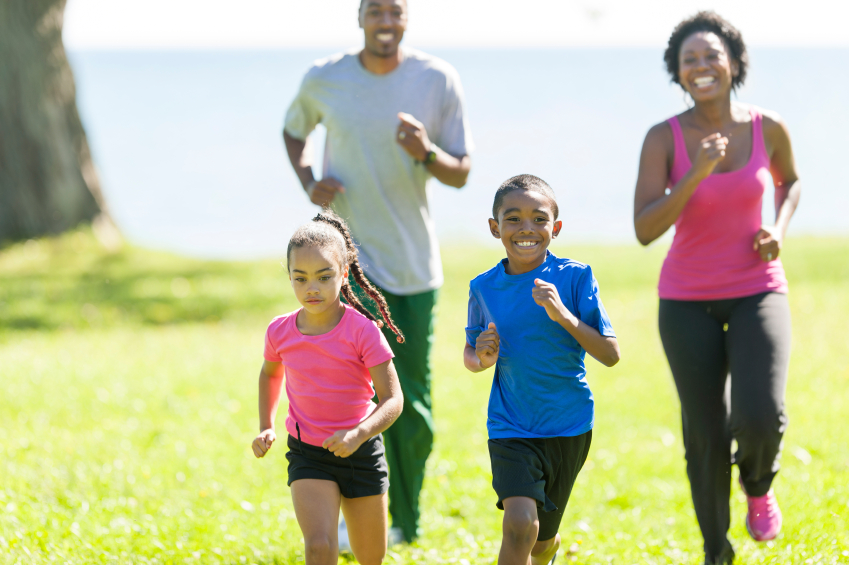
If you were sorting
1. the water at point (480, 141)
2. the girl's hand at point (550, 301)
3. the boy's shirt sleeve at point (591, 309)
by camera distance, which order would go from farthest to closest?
the water at point (480, 141)
the boy's shirt sleeve at point (591, 309)
the girl's hand at point (550, 301)

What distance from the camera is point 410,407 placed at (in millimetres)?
4711

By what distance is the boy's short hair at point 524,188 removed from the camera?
133 inches

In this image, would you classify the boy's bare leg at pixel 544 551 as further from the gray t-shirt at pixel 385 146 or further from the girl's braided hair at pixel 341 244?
the gray t-shirt at pixel 385 146

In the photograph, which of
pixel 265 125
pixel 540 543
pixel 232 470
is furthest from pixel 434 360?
pixel 265 125

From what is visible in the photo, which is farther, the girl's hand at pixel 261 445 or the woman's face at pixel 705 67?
the woman's face at pixel 705 67

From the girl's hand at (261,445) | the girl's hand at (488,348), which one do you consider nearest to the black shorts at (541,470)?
the girl's hand at (488,348)

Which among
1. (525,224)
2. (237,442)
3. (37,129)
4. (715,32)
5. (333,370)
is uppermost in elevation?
(37,129)

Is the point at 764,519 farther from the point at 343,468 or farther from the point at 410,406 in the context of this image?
the point at 343,468

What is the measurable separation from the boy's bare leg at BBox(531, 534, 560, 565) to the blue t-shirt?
489mm

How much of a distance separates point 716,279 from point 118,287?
10646 mm

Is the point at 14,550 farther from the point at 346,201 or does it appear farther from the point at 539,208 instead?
the point at 539,208

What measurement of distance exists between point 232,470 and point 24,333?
18.7ft

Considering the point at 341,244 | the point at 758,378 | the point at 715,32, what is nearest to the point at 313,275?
the point at 341,244

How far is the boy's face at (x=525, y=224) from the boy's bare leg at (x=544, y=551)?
1131 millimetres
